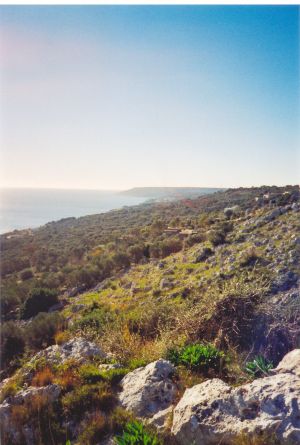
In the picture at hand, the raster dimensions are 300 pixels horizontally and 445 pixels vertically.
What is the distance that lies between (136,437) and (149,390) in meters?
1.05

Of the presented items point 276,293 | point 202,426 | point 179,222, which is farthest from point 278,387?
point 179,222

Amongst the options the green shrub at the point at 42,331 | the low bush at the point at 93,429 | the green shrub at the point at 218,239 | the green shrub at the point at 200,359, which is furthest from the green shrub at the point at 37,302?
the low bush at the point at 93,429

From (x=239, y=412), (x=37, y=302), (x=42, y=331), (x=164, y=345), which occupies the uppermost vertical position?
(x=239, y=412)

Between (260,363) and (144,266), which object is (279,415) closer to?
(260,363)

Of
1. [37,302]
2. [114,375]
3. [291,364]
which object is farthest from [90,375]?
[37,302]

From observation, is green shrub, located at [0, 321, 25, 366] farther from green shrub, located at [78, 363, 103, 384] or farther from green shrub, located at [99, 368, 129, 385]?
green shrub, located at [99, 368, 129, 385]

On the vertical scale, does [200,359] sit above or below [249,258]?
below

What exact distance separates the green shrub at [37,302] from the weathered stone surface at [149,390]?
1164cm

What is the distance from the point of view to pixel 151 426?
4273 millimetres

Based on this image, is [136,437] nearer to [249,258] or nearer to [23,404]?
[23,404]

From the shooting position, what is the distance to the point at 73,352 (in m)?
6.47

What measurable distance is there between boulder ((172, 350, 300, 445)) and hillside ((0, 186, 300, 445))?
0.05 ft

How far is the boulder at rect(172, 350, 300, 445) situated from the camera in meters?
3.66

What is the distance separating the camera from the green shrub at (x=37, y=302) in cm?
1589
